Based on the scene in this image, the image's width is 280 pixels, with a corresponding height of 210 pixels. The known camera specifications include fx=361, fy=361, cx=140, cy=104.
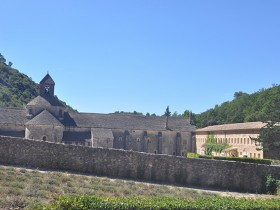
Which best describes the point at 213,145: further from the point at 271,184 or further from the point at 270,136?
the point at 271,184

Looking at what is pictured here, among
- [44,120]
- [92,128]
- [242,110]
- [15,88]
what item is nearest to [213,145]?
[92,128]

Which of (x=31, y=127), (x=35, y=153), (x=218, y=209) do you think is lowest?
(x=218, y=209)

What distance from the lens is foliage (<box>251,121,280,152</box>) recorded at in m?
44.7

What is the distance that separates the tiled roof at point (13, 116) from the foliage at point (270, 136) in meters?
32.5

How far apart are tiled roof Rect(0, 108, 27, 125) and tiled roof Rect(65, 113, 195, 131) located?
24.4 ft

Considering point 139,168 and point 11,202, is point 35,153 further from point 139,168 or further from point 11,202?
point 11,202

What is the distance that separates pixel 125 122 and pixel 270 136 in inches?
947

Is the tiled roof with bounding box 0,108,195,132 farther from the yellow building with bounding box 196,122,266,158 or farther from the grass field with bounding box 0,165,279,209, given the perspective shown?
the grass field with bounding box 0,165,279,209

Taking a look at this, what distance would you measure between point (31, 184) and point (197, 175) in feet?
49.1

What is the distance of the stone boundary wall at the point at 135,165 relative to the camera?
90.0 ft

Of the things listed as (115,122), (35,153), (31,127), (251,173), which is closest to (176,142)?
(115,122)

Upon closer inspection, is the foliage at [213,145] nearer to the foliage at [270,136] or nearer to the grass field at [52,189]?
the foliage at [270,136]

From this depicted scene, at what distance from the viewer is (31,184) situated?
19.2 meters

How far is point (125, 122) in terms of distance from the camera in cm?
6028
